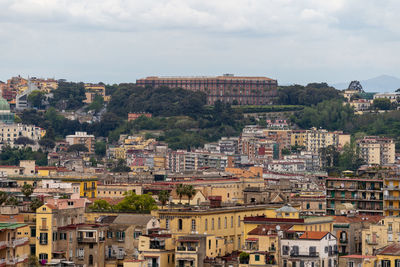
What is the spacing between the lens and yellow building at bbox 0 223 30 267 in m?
68.1

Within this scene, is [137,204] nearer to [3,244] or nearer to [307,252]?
[307,252]

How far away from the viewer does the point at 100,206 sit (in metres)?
89.1

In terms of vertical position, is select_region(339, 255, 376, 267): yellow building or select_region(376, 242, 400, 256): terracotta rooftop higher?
select_region(376, 242, 400, 256): terracotta rooftop

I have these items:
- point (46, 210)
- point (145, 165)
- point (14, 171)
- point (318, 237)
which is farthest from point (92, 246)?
point (145, 165)

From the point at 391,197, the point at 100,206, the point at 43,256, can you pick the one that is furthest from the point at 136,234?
the point at 391,197

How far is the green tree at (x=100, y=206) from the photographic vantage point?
8650 centimetres

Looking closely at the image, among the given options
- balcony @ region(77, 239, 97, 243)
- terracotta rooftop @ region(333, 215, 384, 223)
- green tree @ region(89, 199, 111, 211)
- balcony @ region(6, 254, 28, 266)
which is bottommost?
balcony @ region(6, 254, 28, 266)

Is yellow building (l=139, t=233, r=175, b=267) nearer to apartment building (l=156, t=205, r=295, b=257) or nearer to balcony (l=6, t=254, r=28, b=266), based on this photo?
apartment building (l=156, t=205, r=295, b=257)

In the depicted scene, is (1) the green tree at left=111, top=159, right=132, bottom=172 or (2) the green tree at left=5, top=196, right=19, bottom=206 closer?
(2) the green tree at left=5, top=196, right=19, bottom=206

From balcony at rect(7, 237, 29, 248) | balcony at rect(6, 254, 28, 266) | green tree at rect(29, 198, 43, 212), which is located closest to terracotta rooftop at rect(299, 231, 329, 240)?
balcony at rect(7, 237, 29, 248)

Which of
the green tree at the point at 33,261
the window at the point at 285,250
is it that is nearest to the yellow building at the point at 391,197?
the window at the point at 285,250

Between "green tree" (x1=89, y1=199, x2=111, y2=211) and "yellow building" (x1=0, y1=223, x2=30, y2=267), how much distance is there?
47.1 feet

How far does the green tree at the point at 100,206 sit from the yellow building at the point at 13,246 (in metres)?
14.3

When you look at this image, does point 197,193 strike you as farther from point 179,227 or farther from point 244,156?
point 244,156
